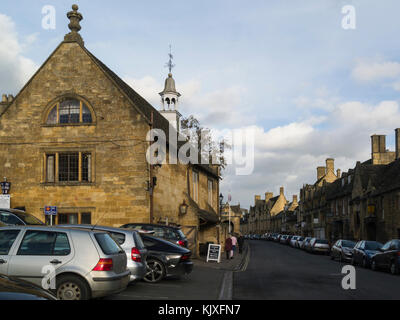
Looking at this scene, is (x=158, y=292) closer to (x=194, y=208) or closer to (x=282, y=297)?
(x=282, y=297)

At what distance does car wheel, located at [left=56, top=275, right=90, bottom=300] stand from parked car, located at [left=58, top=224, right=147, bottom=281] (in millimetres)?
2585

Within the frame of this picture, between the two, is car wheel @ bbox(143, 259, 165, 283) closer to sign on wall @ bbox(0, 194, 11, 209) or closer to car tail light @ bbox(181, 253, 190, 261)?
car tail light @ bbox(181, 253, 190, 261)

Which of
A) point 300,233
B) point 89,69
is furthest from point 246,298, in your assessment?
point 300,233

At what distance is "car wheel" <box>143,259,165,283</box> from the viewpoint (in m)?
14.4

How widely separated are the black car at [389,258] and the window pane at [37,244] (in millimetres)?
14905

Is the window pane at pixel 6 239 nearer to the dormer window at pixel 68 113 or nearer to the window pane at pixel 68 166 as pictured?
the window pane at pixel 68 166

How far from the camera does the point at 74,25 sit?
25.8 meters

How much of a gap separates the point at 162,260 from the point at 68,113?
42.8ft

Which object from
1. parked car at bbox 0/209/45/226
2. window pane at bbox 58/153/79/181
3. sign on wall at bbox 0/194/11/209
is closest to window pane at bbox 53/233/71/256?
parked car at bbox 0/209/45/226

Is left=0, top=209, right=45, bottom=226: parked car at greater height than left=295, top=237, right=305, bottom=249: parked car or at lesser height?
greater

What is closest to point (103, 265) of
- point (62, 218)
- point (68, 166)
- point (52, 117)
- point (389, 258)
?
point (389, 258)

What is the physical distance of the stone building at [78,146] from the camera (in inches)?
930

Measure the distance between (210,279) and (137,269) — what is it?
5406mm
